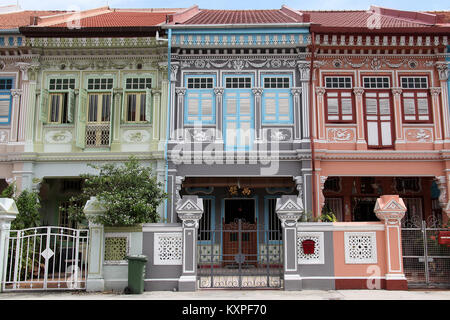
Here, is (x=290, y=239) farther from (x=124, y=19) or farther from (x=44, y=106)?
(x=124, y=19)

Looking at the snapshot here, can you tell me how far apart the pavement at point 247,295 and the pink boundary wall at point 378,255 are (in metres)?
0.32

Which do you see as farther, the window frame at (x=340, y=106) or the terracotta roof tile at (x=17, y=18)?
the terracotta roof tile at (x=17, y=18)

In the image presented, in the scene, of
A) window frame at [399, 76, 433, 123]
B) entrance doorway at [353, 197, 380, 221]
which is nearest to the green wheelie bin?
entrance doorway at [353, 197, 380, 221]

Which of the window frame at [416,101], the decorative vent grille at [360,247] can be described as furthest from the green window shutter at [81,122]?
the window frame at [416,101]

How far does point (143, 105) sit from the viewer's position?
1566cm

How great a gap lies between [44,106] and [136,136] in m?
3.13

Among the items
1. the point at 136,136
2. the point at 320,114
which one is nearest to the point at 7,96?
the point at 136,136

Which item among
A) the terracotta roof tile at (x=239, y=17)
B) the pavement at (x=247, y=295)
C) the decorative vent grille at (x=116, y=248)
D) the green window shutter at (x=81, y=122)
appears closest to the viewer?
the pavement at (x=247, y=295)

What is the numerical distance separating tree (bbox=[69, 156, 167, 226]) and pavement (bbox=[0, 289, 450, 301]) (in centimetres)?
171

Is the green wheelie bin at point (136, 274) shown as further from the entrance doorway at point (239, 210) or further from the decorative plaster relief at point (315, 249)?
the entrance doorway at point (239, 210)

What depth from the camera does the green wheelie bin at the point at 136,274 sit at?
10750 mm

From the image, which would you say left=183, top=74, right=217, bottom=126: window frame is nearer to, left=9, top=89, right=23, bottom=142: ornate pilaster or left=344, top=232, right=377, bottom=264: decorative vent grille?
left=9, top=89, right=23, bottom=142: ornate pilaster

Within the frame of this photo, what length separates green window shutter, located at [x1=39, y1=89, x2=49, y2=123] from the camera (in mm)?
15316

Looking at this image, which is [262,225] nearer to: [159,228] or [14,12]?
[159,228]
